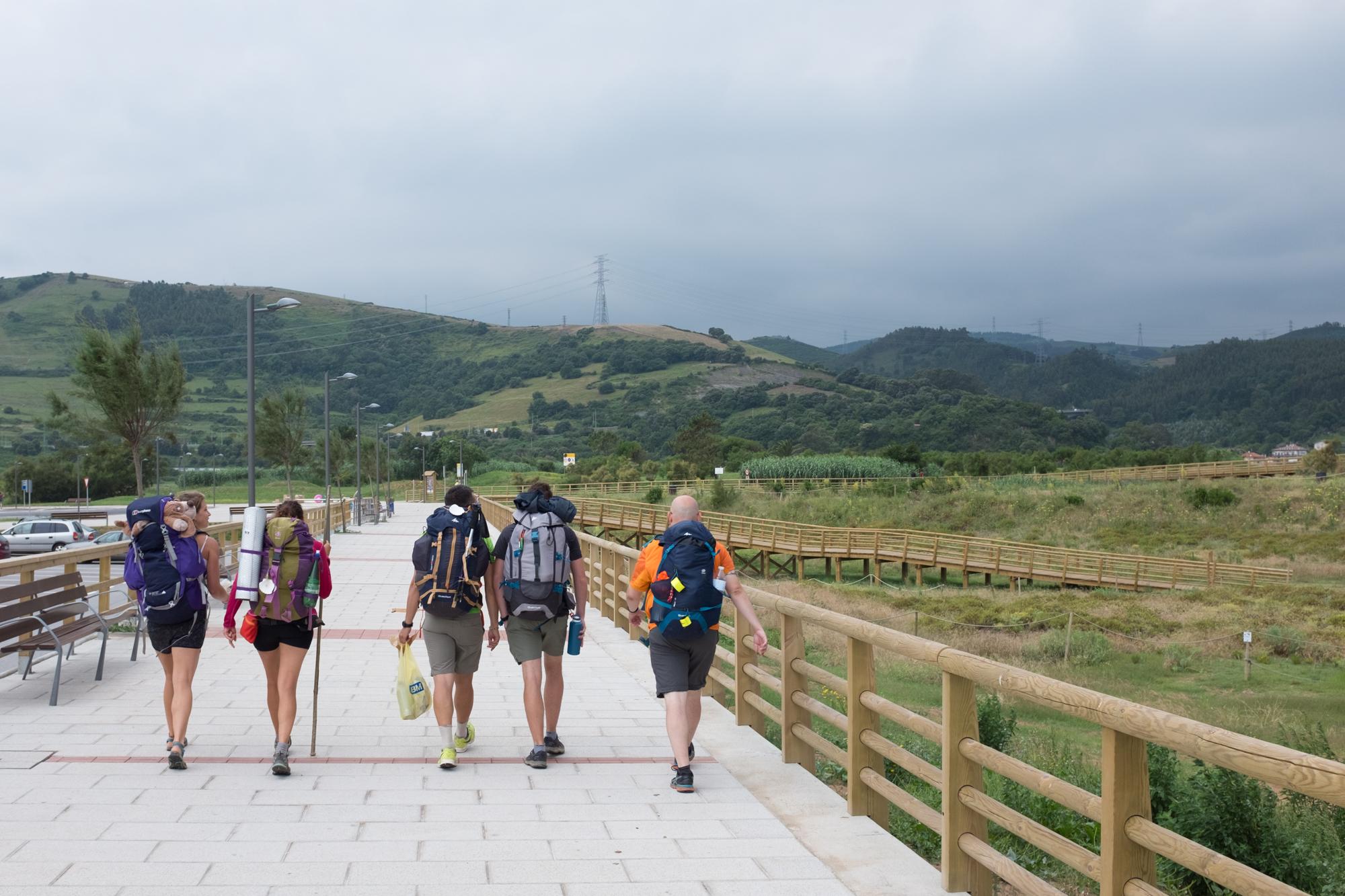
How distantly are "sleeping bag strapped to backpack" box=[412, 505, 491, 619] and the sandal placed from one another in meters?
1.58

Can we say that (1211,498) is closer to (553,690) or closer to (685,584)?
(553,690)

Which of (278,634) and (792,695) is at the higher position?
(278,634)

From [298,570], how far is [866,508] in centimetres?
4942

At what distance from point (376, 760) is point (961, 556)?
3350 cm

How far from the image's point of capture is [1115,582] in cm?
3544

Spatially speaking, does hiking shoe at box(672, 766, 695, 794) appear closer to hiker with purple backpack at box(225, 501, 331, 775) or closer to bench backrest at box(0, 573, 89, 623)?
hiker with purple backpack at box(225, 501, 331, 775)

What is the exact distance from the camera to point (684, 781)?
20.6ft

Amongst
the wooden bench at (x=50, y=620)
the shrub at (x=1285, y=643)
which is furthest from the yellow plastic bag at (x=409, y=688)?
the shrub at (x=1285, y=643)

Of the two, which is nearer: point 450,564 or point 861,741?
point 861,741

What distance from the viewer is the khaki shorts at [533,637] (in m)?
6.99

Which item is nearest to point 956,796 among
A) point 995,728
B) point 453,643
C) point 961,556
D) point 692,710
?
point 692,710

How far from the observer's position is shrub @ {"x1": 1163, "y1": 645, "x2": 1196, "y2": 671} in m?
20.2

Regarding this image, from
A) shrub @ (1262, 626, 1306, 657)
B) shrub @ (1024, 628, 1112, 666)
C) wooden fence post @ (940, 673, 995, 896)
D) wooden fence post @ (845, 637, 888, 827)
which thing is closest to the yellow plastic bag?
wooden fence post @ (845, 637, 888, 827)

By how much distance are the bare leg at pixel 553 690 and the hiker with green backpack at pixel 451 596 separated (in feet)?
1.29
